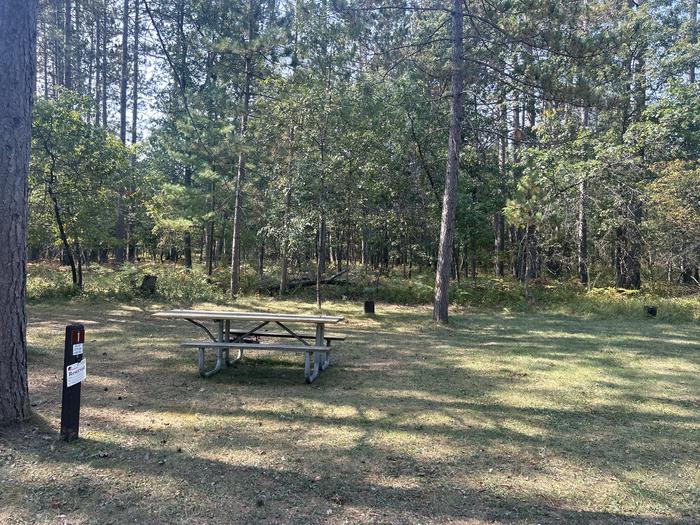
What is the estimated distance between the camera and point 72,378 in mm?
3035

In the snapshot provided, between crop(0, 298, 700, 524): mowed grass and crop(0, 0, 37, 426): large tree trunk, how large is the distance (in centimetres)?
36

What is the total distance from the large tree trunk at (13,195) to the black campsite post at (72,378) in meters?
0.48

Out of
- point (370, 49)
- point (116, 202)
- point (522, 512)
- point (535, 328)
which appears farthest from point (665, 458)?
point (116, 202)

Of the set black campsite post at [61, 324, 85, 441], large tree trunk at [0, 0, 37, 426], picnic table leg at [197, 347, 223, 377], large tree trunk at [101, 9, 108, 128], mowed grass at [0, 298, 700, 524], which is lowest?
mowed grass at [0, 298, 700, 524]

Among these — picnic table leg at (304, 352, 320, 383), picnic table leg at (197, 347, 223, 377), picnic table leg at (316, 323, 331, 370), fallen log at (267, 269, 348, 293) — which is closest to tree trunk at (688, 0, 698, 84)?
fallen log at (267, 269, 348, 293)

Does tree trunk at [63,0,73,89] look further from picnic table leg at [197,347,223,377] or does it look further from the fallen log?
picnic table leg at [197,347,223,377]

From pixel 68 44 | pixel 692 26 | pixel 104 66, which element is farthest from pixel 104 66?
pixel 692 26

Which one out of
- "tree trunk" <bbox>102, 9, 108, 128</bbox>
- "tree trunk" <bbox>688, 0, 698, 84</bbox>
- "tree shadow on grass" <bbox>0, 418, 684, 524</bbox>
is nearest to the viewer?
"tree shadow on grass" <bbox>0, 418, 684, 524</bbox>

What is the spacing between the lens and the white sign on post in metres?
3.00

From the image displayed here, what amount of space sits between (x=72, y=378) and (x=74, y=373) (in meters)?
0.03

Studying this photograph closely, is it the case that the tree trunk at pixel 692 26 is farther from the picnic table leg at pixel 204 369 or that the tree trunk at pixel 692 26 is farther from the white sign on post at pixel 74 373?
the white sign on post at pixel 74 373

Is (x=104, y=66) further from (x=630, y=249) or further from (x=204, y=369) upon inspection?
(x=630, y=249)

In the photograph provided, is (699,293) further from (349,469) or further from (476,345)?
(349,469)

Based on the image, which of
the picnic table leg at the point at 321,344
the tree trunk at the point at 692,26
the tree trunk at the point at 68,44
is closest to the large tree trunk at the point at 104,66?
the tree trunk at the point at 68,44
